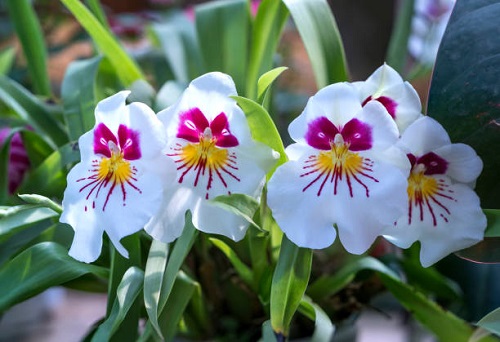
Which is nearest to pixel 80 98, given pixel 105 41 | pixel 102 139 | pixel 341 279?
pixel 105 41

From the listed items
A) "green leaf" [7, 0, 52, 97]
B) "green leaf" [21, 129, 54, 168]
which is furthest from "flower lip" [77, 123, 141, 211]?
"green leaf" [7, 0, 52, 97]

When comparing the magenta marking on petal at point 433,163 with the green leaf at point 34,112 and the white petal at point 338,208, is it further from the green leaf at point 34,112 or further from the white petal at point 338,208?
the green leaf at point 34,112

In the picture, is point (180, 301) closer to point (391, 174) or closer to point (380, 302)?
point (391, 174)

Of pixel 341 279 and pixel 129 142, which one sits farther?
pixel 341 279

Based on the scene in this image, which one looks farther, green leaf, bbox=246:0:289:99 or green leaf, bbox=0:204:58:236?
green leaf, bbox=246:0:289:99

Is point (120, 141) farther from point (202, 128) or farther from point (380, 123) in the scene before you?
point (380, 123)

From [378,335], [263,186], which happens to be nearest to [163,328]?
[263,186]

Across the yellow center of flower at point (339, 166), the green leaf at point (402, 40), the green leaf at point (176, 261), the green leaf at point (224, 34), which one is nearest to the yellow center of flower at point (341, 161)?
the yellow center of flower at point (339, 166)

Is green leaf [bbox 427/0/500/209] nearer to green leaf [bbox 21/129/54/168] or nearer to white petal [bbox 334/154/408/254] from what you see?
white petal [bbox 334/154/408/254]
